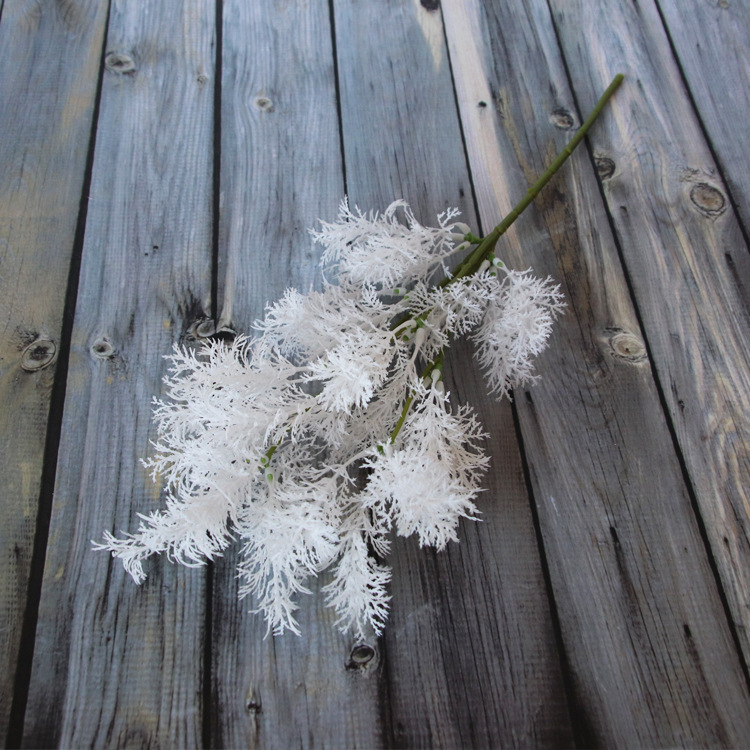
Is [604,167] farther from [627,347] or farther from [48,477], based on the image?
[48,477]

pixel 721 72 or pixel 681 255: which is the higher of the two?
pixel 721 72

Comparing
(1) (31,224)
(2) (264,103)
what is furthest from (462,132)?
(1) (31,224)

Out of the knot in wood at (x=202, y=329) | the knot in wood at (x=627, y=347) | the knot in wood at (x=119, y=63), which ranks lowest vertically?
→ the knot in wood at (x=627, y=347)

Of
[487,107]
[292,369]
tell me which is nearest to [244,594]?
[292,369]

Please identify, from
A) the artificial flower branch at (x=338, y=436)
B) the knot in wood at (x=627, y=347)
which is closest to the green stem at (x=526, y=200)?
the artificial flower branch at (x=338, y=436)

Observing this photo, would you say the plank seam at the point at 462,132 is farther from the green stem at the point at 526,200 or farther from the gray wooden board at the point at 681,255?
the gray wooden board at the point at 681,255

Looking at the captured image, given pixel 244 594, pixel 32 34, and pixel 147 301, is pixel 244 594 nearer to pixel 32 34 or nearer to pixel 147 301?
pixel 147 301
